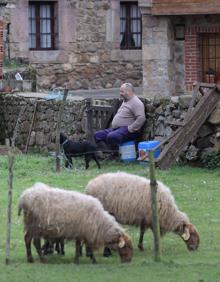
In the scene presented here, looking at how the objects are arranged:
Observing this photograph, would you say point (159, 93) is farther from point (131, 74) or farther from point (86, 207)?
point (86, 207)

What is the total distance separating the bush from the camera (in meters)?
Result: 19.6

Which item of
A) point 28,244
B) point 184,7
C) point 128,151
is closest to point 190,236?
point 28,244

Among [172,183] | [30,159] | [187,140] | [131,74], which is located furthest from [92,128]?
[131,74]

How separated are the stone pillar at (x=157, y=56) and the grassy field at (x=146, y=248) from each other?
7.25 m

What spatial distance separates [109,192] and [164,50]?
47.9 ft

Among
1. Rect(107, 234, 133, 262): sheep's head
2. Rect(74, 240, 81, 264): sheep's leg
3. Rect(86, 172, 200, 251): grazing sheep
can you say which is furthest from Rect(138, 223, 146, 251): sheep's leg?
Rect(74, 240, 81, 264): sheep's leg

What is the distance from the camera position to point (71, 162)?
20125 mm

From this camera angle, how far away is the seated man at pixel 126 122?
20.4 meters

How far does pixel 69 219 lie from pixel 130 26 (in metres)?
27.2

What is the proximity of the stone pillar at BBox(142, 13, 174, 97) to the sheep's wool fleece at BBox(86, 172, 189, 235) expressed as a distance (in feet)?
46.4

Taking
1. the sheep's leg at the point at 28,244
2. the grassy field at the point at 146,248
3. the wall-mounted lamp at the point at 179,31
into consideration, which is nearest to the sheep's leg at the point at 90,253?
the grassy field at the point at 146,248

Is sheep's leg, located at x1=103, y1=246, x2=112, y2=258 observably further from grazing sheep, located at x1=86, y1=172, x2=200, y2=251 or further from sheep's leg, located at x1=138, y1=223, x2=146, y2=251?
sheep's leg, located at x1=138, y1=223, x2=146, y2=251

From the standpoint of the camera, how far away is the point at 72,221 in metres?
11.4

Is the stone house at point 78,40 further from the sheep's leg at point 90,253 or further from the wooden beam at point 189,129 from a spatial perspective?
the sheep's leg at point 90,253
